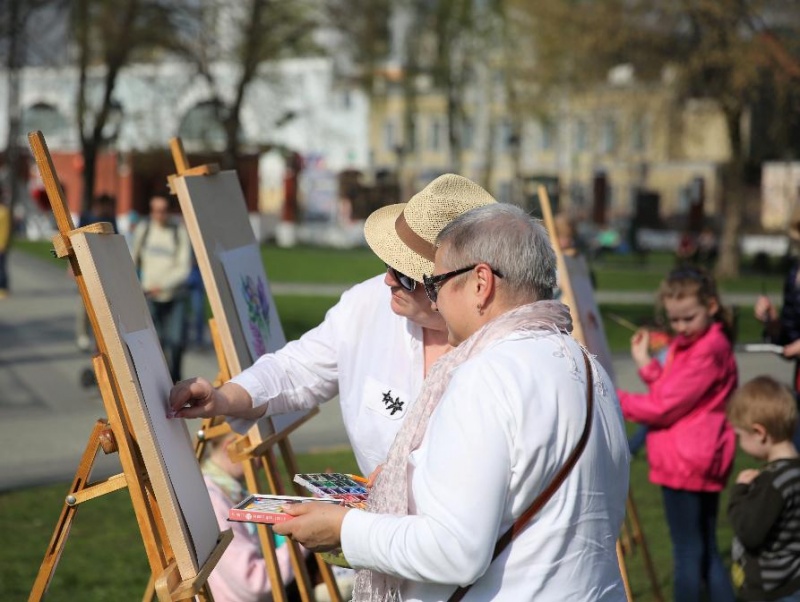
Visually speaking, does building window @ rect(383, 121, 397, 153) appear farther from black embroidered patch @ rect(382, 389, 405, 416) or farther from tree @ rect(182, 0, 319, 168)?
black embroidered patch @ rect(382, 389, 405, 416)

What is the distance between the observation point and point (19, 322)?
18.0 metres

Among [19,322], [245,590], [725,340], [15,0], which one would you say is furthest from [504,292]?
[15,0]

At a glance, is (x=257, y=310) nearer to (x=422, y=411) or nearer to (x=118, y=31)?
(x=422, y=411)

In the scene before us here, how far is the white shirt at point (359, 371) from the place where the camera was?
386cm

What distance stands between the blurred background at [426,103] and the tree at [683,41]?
0.05 m

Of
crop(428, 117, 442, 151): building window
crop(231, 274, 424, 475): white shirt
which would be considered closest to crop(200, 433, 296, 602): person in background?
crop(231, 274, 424, 475): white shirt

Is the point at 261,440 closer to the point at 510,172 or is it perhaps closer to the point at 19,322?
the point at 19,322

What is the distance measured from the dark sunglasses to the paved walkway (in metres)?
4.72

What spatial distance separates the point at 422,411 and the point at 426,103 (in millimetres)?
69232

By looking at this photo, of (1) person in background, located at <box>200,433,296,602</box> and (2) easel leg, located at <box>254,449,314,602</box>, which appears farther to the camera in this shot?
(1) person in background, located at <box>200,433,296,602</box>

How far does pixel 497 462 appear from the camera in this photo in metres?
2.45

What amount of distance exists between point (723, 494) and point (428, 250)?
5562mm

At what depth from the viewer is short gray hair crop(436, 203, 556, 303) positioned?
2654 mm

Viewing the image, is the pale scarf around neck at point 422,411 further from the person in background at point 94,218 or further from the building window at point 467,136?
the building window at point 467,136
